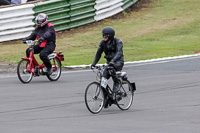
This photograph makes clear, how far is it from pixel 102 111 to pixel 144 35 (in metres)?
14.2

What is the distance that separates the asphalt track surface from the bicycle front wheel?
13 centimetres

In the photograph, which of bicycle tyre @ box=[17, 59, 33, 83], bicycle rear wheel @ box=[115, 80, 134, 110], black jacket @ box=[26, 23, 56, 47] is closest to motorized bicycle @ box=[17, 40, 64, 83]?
bicycle tyre @ box=[17, 59, 33, 83]

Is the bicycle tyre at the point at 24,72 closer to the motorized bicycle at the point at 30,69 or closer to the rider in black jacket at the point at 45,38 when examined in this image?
the motorized bicycle at the point at 30,69

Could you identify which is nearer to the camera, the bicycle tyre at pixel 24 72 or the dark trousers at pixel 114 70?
the dark trousers at pixel 114 70

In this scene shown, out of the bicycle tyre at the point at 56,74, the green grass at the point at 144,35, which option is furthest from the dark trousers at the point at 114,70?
the green grass at the point at 144,35

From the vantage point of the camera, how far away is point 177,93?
1184 centimetres

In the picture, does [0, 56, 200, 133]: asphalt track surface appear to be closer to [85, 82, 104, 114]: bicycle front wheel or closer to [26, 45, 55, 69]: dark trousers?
[85, 82, 104, 114]: bicycle front wheel

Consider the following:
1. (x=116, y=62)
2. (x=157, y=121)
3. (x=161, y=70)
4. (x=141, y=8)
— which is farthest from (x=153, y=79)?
(x=141, y=8)

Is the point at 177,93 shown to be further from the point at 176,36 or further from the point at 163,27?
the point at 163,27

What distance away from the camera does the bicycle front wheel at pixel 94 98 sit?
30.5 ft

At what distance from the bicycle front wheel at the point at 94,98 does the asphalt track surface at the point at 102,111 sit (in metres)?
0.13

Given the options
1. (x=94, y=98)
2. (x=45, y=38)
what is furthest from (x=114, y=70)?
(x=45, y=38)

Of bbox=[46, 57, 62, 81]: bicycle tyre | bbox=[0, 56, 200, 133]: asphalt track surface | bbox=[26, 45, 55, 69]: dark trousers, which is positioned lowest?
bbox=[0, 56, 200, 133]: asphalt track surface

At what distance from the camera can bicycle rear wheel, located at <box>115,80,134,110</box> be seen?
9.89 meters
